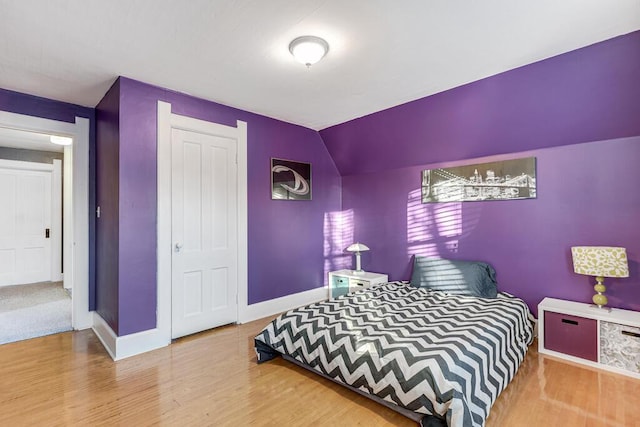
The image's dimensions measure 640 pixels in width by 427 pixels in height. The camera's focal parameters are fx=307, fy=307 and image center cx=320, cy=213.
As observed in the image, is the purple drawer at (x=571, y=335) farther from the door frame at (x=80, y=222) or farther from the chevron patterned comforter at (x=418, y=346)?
the door frame at (x=80, y=222)

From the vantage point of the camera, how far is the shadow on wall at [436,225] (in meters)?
3.54

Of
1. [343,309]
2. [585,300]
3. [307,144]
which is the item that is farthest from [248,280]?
[585,300]

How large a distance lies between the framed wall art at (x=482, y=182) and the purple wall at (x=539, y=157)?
0.09 meters

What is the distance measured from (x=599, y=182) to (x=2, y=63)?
201 inches

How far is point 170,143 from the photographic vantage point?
3.00 metres

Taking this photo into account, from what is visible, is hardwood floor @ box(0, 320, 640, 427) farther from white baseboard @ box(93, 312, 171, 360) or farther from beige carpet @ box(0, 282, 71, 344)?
beige carpet @ box(0, 282, 71, 344)

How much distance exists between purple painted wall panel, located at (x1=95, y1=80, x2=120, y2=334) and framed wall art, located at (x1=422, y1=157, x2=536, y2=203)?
11.1ft

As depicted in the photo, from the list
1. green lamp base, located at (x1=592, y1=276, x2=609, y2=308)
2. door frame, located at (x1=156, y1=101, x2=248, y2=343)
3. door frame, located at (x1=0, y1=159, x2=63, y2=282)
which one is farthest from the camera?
door frame, located at (x1=0, y1=159, x2=63, y2=282)

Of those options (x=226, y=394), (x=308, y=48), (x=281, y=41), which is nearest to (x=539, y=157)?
(x=308, y=48)

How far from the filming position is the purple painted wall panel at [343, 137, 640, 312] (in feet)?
8.53

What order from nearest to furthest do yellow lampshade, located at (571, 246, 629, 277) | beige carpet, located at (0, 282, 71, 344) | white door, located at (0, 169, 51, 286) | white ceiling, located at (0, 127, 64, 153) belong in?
yellow lampshade, located at (571, 246, 629, 277) < beige carpet, located at (0, 282, 71, 344) < white ceiling, located at (0, 127, 64, 153) < white door, located at (0, 169, 51, 286)

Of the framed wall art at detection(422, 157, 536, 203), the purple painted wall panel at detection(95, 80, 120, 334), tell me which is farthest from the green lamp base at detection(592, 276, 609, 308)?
the purple painted wall panel at detection(95, 80, 120, 334)

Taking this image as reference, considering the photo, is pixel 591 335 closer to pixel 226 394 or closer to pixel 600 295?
pixel 600 295

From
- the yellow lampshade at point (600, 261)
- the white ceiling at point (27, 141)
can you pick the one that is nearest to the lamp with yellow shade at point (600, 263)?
the yellow lampshade at point (600, 261)
